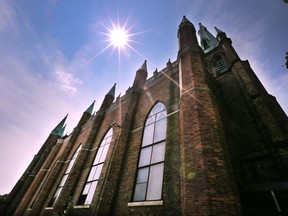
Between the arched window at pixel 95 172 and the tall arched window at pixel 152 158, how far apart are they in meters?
3.67

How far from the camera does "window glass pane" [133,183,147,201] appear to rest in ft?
25.0

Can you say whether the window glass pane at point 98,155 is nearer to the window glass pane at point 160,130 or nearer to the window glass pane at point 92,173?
the window glass pane at point 92,173

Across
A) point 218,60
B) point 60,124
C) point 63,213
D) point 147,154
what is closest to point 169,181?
point 147,154

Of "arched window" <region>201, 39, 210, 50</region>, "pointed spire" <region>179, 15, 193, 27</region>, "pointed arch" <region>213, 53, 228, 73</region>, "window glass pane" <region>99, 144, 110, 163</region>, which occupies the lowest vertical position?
"window glass pane" <region>99, 144, 110, 163</region>

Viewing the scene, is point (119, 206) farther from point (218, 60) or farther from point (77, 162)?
point (218, 60)

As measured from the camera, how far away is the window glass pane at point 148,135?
952 centimetres

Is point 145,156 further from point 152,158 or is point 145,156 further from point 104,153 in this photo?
point 104,153

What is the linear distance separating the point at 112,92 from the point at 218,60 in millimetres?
10962

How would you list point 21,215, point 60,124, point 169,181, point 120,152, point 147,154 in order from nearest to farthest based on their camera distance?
point 169,181 → point 147,154 → point 120,152 → point 21,215 → point 60,124

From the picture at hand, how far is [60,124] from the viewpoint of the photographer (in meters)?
28.0

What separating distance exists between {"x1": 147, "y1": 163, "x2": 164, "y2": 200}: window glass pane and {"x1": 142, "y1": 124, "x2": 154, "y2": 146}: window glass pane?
166 cm

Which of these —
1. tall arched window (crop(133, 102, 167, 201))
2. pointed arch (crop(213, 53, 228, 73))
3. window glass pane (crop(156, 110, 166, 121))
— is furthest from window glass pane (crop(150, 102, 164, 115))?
pointed arch (crop(213, 53, 228, 73))

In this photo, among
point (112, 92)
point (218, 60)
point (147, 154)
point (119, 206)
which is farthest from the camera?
point (112, 92)

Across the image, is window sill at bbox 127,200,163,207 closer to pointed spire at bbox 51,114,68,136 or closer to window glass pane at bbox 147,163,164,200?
window glass pane at bbox 147,163,164,200
